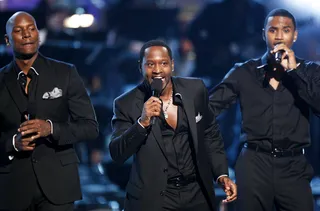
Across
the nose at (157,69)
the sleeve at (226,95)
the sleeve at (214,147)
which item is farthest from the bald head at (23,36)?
the sleeve at (226,95)

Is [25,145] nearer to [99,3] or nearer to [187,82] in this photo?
[187,82]

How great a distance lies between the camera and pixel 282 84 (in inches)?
173

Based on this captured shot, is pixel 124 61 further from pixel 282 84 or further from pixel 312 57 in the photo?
pixel 282 84

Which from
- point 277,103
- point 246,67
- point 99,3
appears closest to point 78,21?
point 99,3

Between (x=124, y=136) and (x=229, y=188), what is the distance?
2.21ft

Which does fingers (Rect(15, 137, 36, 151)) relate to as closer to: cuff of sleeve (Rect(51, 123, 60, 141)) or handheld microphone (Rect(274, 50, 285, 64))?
cuff of sleeve (Rect(51, 123, 60, 141))

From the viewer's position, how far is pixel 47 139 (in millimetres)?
3770

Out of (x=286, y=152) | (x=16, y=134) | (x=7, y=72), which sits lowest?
(x=286, y=152)

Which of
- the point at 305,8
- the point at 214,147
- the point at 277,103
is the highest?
the point at 305,8

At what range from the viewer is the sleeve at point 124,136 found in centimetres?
359

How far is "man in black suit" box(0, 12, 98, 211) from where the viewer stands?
370 cm

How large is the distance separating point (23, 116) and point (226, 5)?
13.7ft

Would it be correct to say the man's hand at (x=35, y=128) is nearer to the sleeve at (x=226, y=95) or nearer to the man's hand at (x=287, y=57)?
the sleeve at (x=226, y=95)

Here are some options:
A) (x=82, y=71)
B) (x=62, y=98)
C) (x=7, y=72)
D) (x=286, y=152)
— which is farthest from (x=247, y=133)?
(x=82, y=71)
